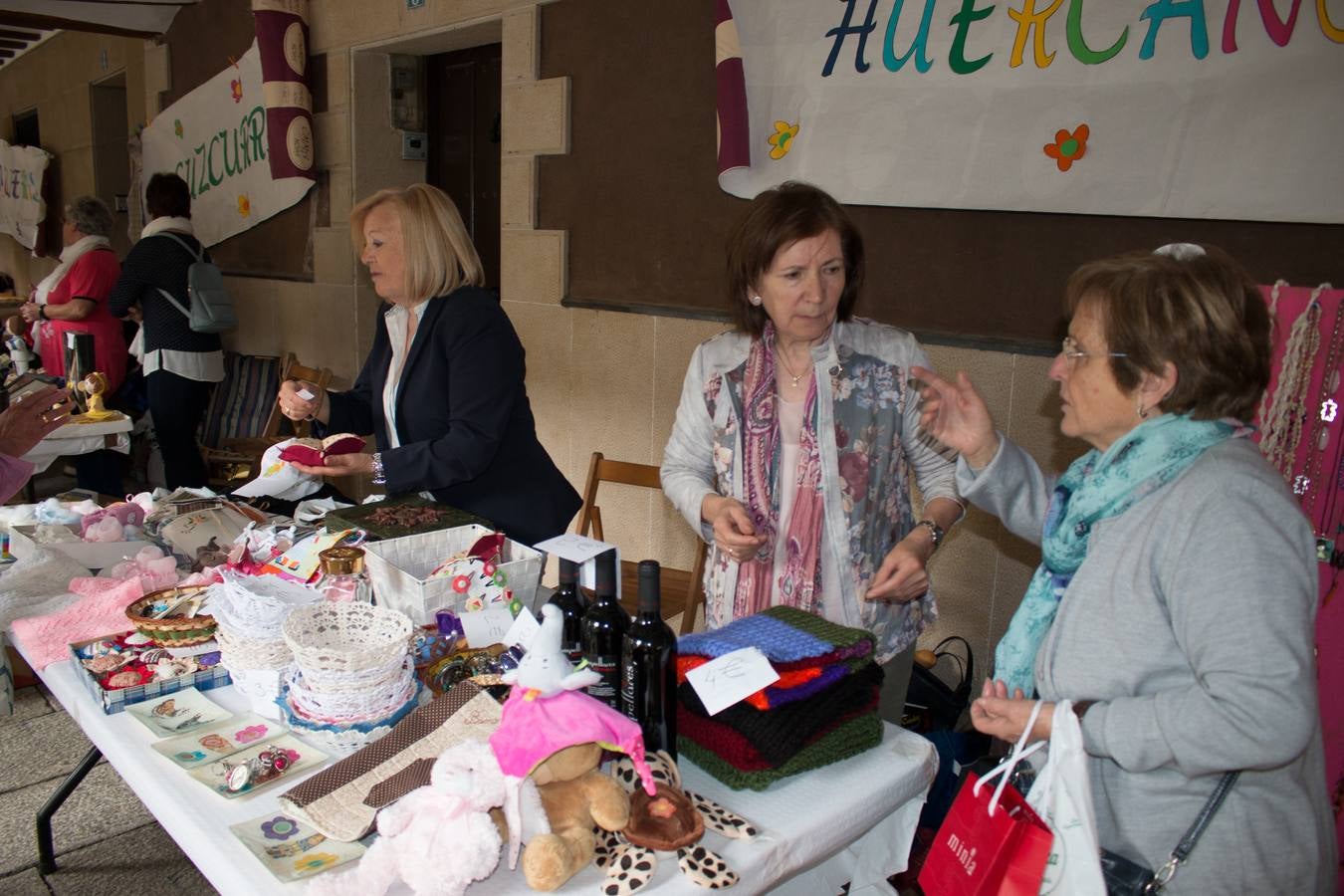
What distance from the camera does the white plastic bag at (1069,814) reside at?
3.64ft

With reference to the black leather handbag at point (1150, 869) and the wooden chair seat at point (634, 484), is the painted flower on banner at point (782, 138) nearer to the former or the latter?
the wooden chair seat at point (634, 484)

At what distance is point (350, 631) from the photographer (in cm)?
149

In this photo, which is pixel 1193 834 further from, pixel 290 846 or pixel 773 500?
pixel 290 846

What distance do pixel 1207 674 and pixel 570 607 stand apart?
0.85 meters

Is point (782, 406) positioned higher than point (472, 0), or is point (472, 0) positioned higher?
point (472, 0)

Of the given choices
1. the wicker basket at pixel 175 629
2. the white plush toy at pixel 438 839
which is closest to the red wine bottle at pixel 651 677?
the white plush toy at pixel 438 839

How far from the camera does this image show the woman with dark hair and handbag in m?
4.75

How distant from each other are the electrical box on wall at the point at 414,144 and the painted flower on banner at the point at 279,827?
15.0ft

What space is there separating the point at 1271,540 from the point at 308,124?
208 inches

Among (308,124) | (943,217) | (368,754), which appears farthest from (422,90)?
(368,754)

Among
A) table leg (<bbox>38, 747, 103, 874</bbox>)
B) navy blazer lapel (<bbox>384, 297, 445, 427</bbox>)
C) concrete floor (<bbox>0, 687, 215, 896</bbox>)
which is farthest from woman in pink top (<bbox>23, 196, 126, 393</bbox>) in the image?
navy blazer lapel (<bbox>384, 297, 445, 427</bbox>)

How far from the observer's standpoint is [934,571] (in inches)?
117

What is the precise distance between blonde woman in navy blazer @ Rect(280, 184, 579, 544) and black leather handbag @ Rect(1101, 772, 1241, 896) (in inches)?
60.3

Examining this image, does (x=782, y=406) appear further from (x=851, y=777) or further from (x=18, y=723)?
(x=18, y=723)
